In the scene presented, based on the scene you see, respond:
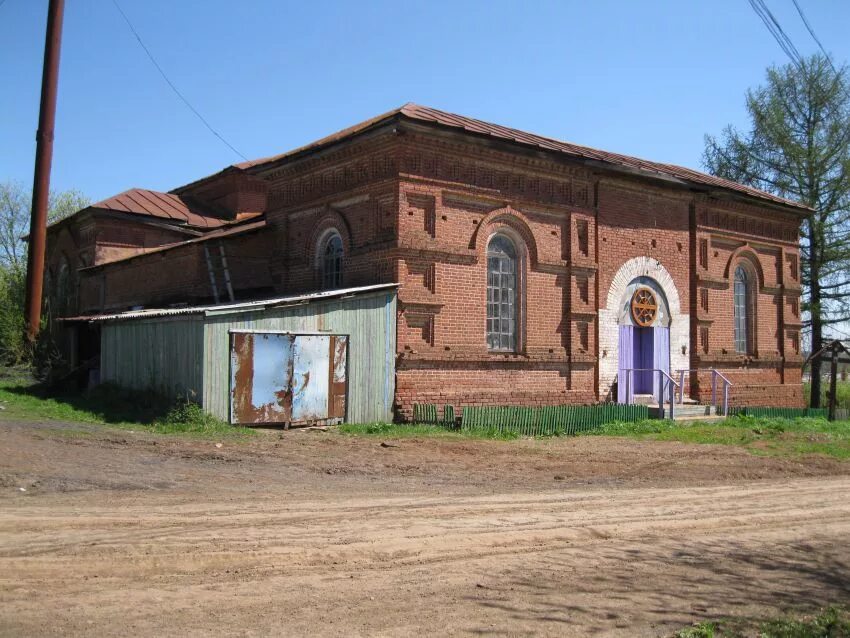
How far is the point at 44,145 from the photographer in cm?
2492

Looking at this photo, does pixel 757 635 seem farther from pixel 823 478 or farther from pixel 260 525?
pixel 823 478

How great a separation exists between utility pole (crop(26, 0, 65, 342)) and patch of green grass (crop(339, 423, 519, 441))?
14462mm

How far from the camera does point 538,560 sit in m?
6.74

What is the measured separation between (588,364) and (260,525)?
1302 centimetres

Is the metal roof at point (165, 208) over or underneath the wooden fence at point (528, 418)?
over

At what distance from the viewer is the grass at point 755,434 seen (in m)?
15.1

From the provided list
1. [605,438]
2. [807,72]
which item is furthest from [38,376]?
[807,72]

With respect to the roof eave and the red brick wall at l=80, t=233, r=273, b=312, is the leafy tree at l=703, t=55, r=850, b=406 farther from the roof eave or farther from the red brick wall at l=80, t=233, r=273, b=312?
the red brick wall at l=80, t=233, r=273, b=312

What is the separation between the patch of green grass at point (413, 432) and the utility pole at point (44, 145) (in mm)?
14462

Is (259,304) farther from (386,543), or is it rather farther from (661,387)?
(661,387)

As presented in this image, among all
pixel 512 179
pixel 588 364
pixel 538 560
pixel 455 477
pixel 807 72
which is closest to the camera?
pixel 538 560

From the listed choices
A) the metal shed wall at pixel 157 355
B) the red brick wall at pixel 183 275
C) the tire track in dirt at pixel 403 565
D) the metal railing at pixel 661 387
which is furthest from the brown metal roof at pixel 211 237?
the tire track in dirt at pixel 403 565

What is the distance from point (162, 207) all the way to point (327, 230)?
438 inches

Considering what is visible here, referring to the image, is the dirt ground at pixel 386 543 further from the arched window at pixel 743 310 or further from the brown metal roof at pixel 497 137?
the arched window at pixel 743 310
